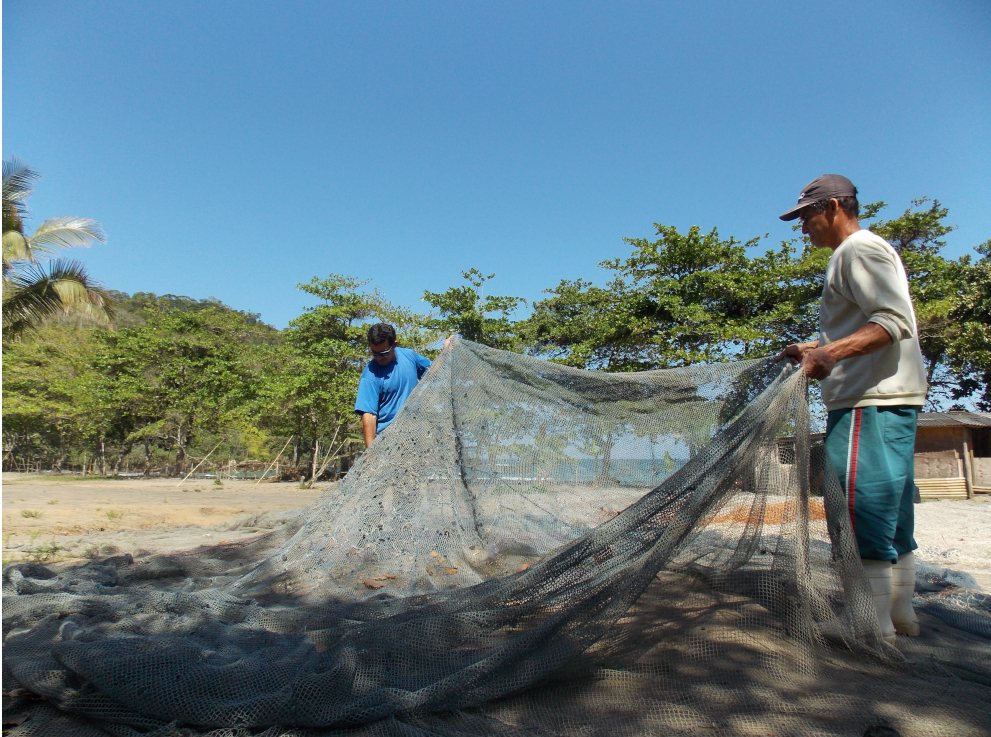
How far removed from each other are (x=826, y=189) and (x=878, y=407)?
3.08 feet

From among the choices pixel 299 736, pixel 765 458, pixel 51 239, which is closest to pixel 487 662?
pixel 299 736

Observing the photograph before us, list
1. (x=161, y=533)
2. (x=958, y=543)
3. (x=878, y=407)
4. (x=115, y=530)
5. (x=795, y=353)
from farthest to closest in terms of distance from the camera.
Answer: (x=115, y=530), (x=161, y=533), (x=958, y=543), (x=795, y=353), (x=878, y=407)

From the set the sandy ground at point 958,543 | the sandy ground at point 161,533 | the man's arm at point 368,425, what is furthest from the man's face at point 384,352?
the sandy ground at point 958,543

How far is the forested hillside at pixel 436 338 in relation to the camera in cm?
1459

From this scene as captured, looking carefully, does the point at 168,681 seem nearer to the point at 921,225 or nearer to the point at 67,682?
the point at 67,682

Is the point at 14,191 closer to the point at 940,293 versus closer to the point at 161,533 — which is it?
the point at 161,533

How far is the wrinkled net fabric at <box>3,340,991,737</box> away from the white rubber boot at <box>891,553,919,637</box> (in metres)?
0.06

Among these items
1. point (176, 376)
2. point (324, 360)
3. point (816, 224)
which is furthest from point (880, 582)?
point (176, 376)

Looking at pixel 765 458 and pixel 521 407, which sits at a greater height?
pixel 521 407

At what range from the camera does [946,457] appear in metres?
13.9

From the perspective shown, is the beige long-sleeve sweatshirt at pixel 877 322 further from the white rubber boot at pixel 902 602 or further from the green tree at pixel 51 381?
the green tree at pixel 51 381

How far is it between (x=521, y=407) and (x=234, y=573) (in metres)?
1.84

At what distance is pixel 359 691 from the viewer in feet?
5.28

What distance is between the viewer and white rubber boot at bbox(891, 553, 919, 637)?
221cm
